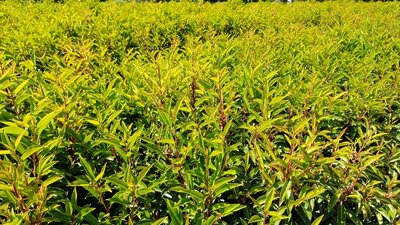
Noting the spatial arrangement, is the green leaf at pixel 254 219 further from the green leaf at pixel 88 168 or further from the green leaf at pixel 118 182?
the green leaf at pixel 88 168

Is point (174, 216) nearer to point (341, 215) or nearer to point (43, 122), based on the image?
point (43, 122)

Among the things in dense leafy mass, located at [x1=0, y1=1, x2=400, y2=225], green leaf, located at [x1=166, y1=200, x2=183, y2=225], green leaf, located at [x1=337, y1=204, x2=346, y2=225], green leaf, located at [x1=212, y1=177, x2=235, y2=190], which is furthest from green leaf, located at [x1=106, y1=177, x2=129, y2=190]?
green leaf, located at [x1=337, y1=204, x2=346, y2=225]

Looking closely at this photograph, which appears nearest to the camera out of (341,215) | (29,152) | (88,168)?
(29,152)

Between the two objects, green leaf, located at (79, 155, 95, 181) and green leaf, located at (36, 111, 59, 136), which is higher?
green leaf, located at (36, 111, 59, 136)

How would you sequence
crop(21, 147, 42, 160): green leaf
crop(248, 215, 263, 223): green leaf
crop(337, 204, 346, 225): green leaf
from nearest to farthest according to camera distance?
crop(21, 147, 42, 160): green leaf, crop(248, 215, 263, 223): green leaf, crop(337, 204, 346, 225): green leaf

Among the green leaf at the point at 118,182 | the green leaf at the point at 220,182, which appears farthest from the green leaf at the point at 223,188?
the green leaf at the point at 118,182

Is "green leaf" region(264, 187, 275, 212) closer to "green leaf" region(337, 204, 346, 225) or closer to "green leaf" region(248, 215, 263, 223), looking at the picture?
"green leaf" region(248, 215, 263, 223)

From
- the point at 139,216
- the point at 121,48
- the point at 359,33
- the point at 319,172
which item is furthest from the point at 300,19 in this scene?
the point at 139,216

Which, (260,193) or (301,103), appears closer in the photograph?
(260,193)

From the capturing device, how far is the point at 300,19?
6.78m

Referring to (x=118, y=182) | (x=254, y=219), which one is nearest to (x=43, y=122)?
(x=118, y=182)

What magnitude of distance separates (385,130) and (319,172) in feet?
2.49

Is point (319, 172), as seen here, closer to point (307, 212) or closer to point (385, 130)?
point (307, 212)

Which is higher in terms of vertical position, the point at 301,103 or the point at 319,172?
the point at 301,103
